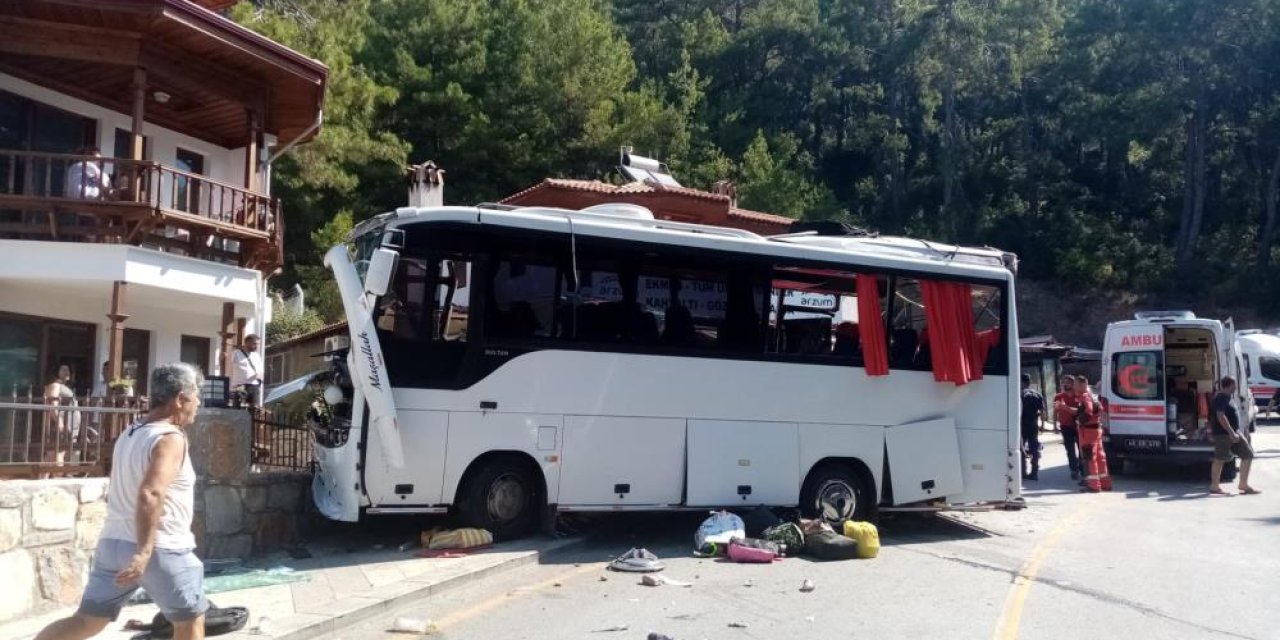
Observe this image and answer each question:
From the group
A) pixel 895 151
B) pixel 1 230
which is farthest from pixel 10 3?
pixel 895 151

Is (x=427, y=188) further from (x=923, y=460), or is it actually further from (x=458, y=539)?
(x=923, y=460)

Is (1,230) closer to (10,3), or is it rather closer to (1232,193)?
(10,3)

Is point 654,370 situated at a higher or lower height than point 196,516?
higher

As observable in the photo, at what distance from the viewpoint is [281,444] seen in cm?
1214

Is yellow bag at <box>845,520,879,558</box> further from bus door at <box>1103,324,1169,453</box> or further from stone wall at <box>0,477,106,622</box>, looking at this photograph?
bus door at <box>1103,324,1169,453</box>

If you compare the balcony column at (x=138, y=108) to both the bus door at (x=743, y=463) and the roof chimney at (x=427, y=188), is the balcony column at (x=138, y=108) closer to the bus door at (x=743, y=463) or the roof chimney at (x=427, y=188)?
the roof chimney at (x=427, y=188)

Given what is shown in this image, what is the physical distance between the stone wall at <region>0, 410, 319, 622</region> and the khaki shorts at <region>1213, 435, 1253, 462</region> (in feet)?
47.0

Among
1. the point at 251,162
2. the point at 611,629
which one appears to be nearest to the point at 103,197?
the point at 251,162

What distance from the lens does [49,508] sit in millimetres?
8125

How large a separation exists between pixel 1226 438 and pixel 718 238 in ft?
35.0

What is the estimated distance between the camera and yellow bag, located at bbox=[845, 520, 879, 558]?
11172 mm

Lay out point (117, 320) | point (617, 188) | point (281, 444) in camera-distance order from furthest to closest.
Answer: point (617, 188) → point (117, 320) → point (281, 444)

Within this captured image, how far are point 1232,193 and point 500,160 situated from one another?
131 ft

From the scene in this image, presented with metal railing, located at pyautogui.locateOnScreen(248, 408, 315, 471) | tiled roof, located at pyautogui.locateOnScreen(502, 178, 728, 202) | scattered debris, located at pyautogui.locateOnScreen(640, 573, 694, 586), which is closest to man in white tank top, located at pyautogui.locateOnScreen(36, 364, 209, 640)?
scattered debris, located at pyautogui.locateOnScreen(640, 573, 694, 586)
